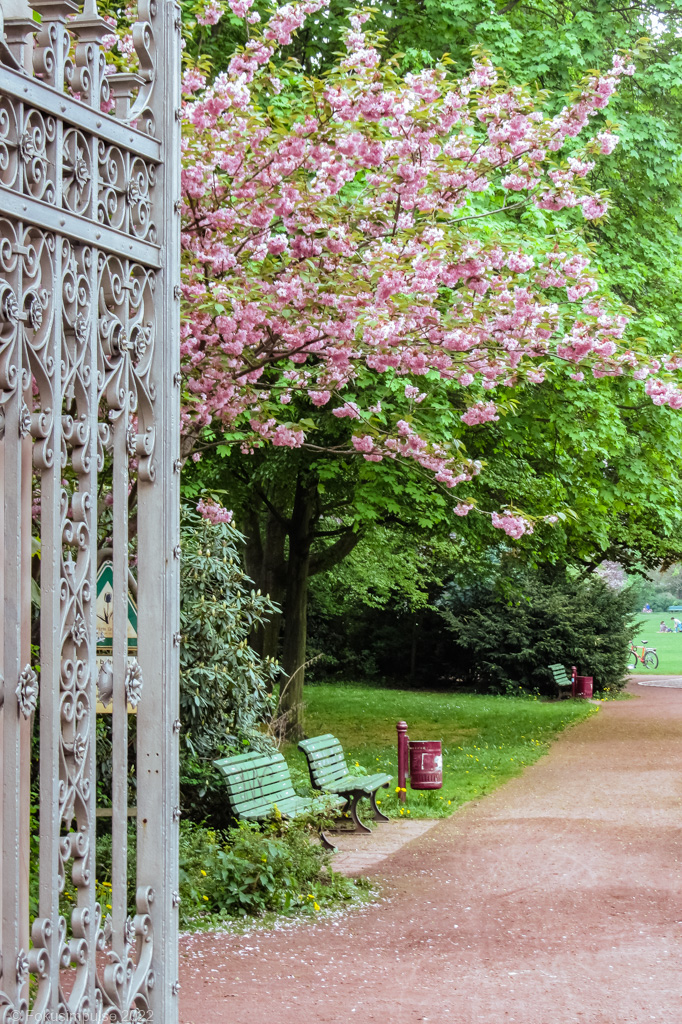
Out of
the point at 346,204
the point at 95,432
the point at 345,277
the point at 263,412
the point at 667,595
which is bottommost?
the point at 667,595

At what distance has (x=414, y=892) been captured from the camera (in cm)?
Answer: 845

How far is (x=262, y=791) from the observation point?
8953 millimetres

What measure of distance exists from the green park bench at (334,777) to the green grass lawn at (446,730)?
Result: 36 centimetres

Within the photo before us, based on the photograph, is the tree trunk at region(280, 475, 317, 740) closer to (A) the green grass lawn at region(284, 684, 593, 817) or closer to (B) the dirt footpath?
(A) the green grass lawn at region(284, 684, 593, 817)

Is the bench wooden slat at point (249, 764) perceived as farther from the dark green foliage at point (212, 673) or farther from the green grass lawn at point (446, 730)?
the green grass lawn at point (446, 730)

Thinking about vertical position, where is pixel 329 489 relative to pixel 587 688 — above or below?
above

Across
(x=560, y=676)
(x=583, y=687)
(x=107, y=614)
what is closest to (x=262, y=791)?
(x=107, y=614)

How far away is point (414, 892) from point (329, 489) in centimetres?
731

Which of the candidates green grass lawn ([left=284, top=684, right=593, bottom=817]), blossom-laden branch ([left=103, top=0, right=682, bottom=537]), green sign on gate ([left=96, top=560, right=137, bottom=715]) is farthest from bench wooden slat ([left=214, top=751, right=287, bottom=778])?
green sign on gate ([left=96, top=560, right=137, bottom=715])

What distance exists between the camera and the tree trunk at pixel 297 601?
56.1ft

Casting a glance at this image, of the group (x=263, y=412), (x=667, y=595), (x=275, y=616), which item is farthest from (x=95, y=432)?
→ (x=667, y=595)

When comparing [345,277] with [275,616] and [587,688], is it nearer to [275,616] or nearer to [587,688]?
[275,616]

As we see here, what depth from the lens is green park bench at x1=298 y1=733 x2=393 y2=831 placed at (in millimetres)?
→ 10289

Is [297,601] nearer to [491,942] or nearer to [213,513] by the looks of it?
[213,513]
